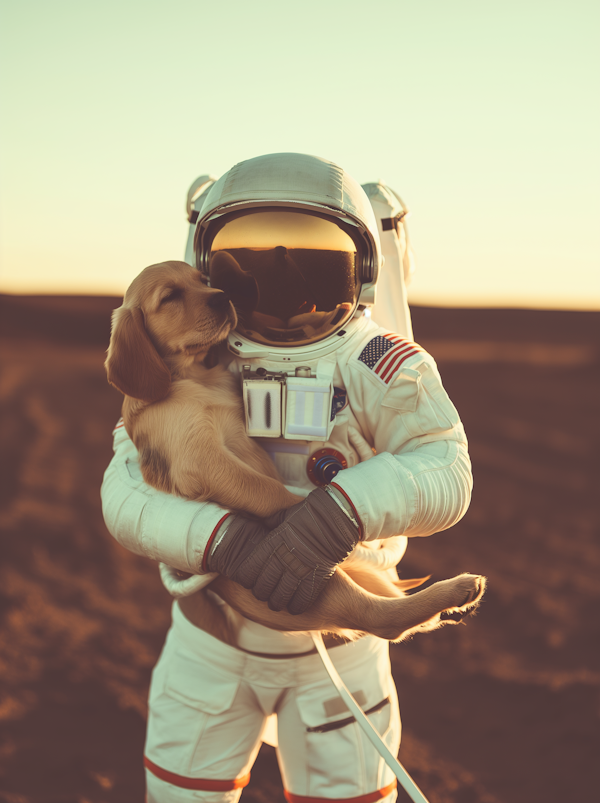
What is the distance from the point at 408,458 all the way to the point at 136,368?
87 centimetres

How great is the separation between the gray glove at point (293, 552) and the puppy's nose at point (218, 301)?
0.65m

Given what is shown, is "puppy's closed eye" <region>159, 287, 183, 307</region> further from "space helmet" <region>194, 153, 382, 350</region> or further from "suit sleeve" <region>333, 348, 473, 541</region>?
"suit sleeve" <region>333, 348, 473, 541</region>

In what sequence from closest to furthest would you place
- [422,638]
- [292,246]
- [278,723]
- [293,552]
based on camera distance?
[293,552], [292,246], [278,723], [422,638]

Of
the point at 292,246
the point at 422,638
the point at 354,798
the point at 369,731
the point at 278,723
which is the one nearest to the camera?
the point at 369,731

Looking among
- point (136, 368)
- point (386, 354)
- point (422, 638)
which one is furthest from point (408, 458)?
point (422, 638)

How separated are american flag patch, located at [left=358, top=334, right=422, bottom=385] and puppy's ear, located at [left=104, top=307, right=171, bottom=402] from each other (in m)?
0.63

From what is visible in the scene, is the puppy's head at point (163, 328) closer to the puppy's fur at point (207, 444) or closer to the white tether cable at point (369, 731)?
the puppy's fur at point (207, 444)

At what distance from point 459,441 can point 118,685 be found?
168 inches

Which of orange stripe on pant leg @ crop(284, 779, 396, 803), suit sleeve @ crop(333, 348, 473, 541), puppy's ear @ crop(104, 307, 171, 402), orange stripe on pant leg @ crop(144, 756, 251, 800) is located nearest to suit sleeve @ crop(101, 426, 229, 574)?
puppy's ear @ crop(104, 307, 171, 402)

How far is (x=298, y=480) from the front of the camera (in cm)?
200

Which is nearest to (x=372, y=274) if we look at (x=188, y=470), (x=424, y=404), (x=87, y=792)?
(x=424, y=404)

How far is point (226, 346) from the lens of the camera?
6.86 feet

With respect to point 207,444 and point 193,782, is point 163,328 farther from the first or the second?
point 193,782

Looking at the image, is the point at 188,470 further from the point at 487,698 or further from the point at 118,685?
the point at 487,698
